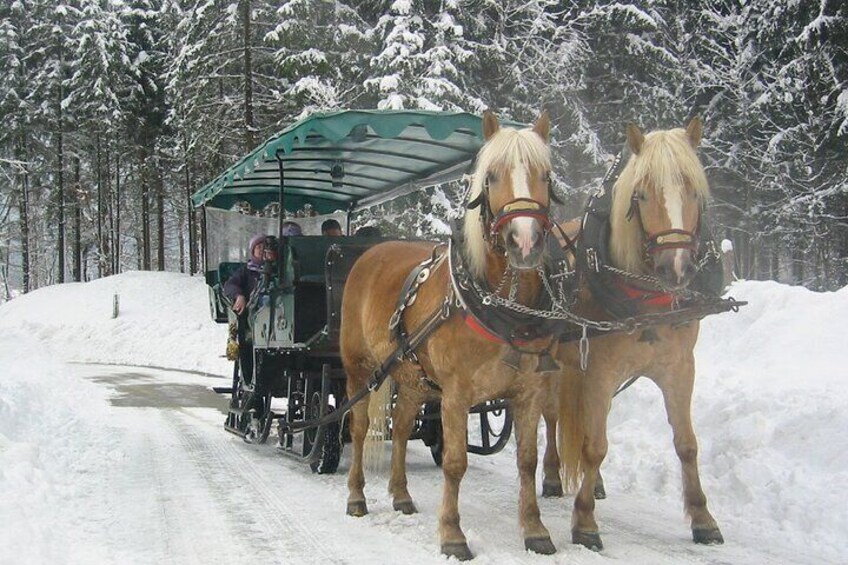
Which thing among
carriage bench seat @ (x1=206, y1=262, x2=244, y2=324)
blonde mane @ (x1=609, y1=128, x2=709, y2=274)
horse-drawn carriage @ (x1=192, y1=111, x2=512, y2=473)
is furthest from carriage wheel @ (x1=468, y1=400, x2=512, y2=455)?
carriage bench seat @ (x1=206, y1=262, x2=244, y2=324)

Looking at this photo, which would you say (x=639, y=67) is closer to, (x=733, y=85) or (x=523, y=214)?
(x=733, y=85)

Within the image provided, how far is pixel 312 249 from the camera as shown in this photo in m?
7.26

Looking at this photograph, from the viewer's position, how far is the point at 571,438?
4965 mm

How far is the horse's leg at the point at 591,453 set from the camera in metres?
4.36

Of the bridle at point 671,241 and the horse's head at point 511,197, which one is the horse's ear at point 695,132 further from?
the horse's head at point 511,197

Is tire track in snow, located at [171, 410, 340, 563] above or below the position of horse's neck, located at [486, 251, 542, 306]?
below

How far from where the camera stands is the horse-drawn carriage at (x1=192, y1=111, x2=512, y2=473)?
19.9 feet

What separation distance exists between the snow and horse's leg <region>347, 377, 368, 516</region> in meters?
0.16

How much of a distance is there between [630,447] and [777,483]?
1.58m

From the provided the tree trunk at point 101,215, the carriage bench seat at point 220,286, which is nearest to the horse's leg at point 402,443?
the carriage bench seat at point 220,286

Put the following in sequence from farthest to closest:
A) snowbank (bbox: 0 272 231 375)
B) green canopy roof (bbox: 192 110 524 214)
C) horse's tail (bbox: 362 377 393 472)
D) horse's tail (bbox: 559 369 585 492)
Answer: snowbank (bbox: 0 272 231 375) < horse's tail (bbox: 362 377 393 472) < green canopy roof (bbox: 192 110 524 214) < horse's tail (bbox: 559 369 585 492)

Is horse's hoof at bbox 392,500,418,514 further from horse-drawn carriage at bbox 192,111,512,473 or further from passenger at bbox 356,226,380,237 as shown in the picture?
passenger at bbox 356,226,380,237

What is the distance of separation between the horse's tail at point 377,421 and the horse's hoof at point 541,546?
192cm

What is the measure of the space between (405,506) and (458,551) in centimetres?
117
